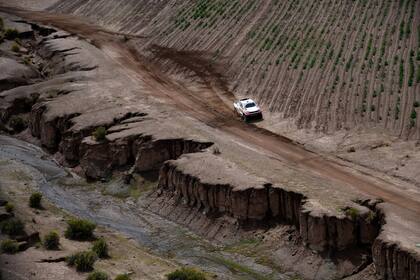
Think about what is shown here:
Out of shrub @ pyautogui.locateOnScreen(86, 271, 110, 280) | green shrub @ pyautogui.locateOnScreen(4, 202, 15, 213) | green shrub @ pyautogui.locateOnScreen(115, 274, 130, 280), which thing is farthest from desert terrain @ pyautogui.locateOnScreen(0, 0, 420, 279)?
green shrub @ pyautogui.locateOnScreen(115, 274, 130, 280)

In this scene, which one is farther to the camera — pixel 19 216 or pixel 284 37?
pixel 284 37

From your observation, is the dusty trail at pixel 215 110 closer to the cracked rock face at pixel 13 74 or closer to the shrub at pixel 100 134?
the shrub at pixel 100 134

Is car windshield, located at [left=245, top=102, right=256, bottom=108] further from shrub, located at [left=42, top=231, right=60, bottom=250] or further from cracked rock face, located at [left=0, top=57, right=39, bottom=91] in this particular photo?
cracked rock face, located at [left=0, top=57, right=39, bottom=91]

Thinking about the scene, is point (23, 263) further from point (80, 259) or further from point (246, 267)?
point (246, 267)

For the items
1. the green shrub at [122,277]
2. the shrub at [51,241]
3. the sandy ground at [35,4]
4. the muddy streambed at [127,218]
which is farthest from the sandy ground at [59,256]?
the sandy ground at [35,4]

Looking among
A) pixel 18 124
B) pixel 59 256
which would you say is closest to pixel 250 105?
pixel 18 124

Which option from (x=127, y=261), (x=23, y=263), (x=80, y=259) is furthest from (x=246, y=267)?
(x=23, y=263)
